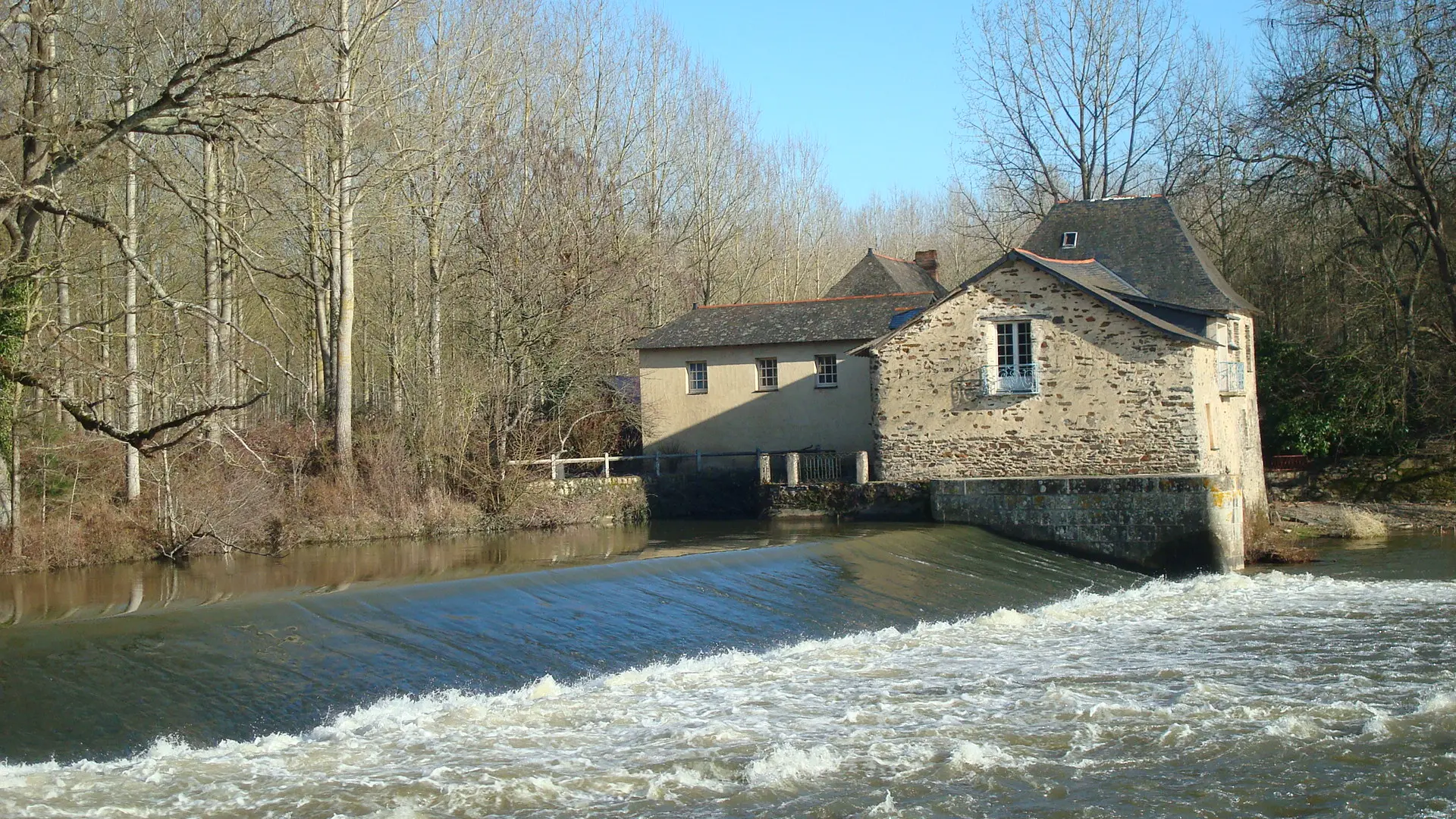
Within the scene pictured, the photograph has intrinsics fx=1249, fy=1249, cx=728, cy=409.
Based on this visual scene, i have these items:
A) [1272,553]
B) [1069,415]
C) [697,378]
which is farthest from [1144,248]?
[697,378]

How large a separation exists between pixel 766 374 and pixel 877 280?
9.22 metres

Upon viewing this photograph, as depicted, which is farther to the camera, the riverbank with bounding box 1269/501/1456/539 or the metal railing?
the riverbank with bounding box 1269/501/1456/539

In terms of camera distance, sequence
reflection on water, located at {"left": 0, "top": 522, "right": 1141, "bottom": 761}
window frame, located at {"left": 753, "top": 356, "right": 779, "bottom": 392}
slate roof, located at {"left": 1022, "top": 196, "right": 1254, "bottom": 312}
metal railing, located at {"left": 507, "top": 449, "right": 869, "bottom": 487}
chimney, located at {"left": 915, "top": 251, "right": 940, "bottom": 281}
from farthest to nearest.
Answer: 1. chimney, located at {"left": 915, "top": 251, "right": 940, "bottom": 281}
2. window frame, located at {"left": 753, "top": 356, "right": 779, "bottom": 392}
3. slate roof, located at {"left": 1022, "top": 196, "right": 1254, "bottom": 312}
4. metal railing, located at {"left": 507, "top": 449, "right": 869, "bottom": 487}
5. reflection on water, located at {"left": 0, "top": 522, "right": 1141, "bottom": 761}

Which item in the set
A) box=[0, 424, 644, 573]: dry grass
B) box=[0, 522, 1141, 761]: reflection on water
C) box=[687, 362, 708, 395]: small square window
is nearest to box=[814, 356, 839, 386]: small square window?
box=[687, 362, 708, 395]: small square window

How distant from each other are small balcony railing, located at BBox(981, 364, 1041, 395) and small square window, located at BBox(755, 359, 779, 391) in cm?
848

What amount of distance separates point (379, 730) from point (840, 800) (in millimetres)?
3681

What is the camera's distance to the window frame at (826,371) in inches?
1200

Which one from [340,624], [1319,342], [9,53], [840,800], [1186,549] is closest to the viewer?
[840,800]

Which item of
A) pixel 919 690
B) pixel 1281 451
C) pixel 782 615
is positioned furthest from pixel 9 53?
pixel 1281 451

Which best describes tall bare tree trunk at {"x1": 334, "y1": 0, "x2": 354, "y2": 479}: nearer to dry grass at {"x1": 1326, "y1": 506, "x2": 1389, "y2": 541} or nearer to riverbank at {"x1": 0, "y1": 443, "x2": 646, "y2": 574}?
riverbank at {"x1": 0, "y1": 443, "x2": 646, "y2": 574}

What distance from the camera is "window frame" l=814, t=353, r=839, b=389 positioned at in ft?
100.0

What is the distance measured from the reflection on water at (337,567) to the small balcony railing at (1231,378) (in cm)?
833

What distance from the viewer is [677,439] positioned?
104 feet

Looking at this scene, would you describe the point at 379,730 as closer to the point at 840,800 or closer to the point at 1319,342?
the point at 840,800
